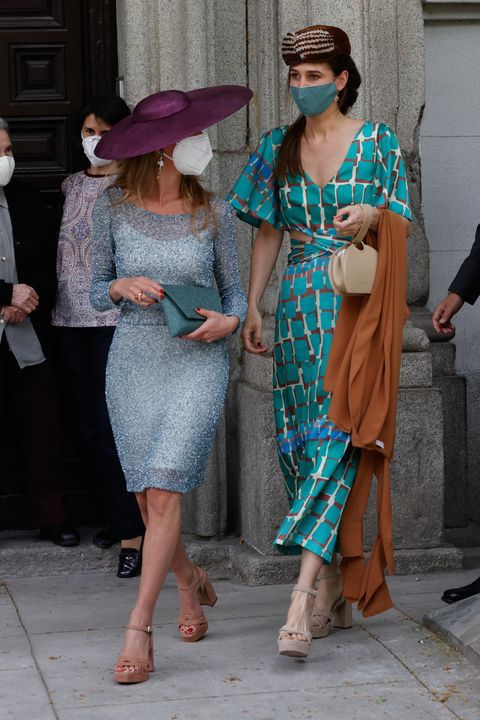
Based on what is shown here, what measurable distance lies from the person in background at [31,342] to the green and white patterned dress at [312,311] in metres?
1.29

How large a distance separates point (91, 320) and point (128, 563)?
1.06 m

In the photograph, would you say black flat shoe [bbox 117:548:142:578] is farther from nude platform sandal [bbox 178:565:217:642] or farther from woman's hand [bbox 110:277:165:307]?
woman's hand [bbox 110:277:165:307]

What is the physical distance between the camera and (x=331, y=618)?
5.15 metres

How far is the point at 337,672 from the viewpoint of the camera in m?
4.71

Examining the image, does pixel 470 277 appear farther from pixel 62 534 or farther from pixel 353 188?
pixel 62 534

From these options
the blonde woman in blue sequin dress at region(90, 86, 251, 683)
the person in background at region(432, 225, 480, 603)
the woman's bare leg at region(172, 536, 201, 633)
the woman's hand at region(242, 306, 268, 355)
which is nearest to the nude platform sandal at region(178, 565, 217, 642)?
the woman's bare leg at region(172, 536, 201, 633)

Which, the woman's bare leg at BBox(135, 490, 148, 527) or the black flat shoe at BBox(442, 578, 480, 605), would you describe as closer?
the woman's bare leg at BBox(135, 490, 148, 527)

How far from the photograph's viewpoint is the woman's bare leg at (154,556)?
15.2 feet

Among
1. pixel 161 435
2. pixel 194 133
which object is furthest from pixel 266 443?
pixel 194 133

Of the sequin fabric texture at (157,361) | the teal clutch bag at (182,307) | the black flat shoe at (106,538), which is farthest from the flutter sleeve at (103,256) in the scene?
the black flat shoe at (106,538)

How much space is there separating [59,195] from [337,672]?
111 inches

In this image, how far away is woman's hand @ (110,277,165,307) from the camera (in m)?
4.63

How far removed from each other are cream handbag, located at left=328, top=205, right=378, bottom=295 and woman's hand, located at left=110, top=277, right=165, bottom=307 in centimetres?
59

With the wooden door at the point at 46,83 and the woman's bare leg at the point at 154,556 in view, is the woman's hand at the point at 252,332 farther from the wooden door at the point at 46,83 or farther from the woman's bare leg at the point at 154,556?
the wooden door at the point at 46,83
